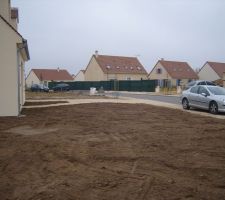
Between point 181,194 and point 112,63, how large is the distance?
230 ft

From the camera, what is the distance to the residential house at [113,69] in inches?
2847

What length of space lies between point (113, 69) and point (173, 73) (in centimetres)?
1240

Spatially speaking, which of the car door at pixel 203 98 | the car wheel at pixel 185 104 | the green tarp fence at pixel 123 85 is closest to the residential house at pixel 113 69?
the green tarp fence at pixel 123 85

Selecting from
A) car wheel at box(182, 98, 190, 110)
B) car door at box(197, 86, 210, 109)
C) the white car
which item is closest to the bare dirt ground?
the white car

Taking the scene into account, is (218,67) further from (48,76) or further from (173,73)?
(48,76)

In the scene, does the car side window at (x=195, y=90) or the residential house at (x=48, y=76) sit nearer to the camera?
the car side window at (x=195, y=90)

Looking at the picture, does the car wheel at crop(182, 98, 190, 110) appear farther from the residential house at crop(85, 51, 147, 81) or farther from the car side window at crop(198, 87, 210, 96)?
the residential house at crop(85, 51, 147, 81)

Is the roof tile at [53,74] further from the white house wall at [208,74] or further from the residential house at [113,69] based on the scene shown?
the white house wall at [208,74]

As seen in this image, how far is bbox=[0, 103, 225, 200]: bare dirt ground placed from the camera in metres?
5.39

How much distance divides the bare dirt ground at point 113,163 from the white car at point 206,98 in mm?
5253

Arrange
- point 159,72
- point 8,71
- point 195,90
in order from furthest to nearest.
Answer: point 159,72, point 195,90, point 8,71

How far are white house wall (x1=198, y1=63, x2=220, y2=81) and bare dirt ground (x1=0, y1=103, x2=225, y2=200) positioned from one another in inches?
2552

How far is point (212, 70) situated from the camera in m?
75.1

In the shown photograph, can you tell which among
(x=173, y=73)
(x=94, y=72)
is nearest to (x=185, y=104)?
(x=173, y=73)
